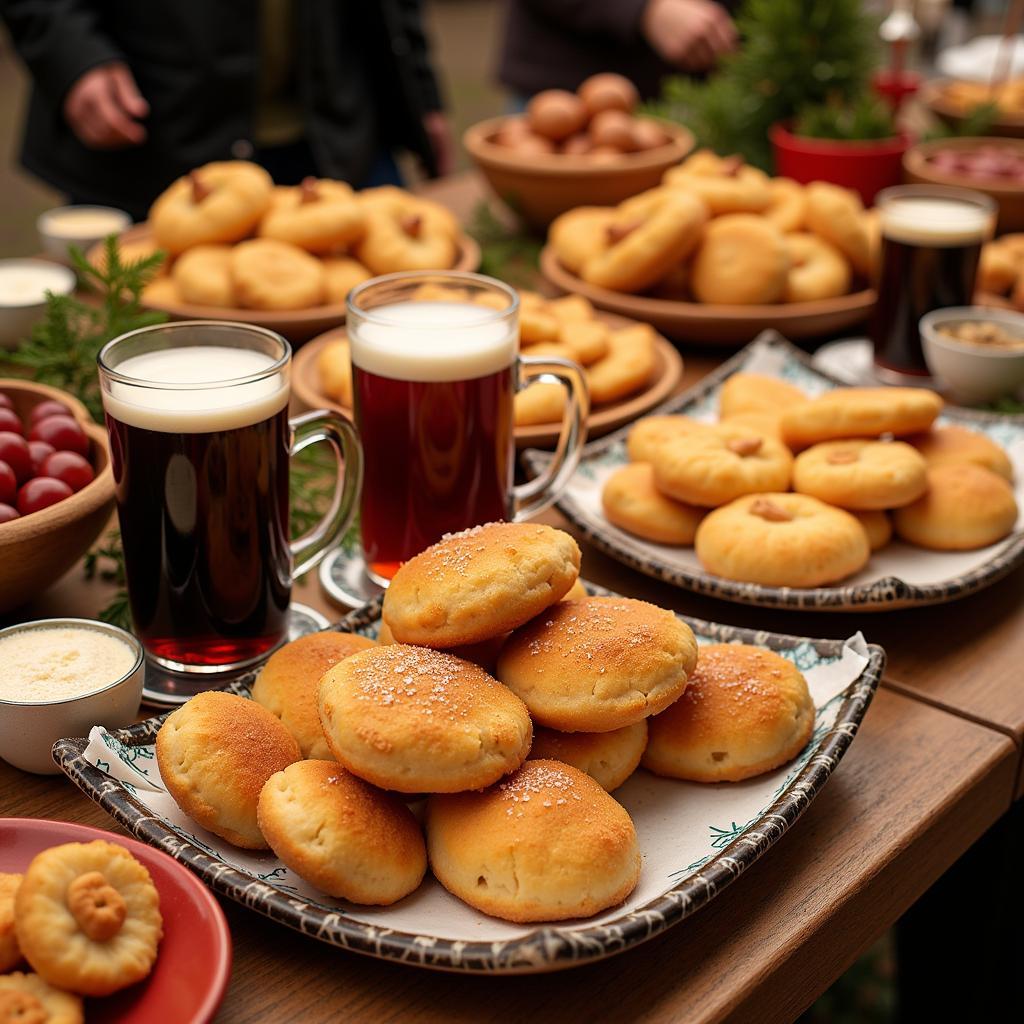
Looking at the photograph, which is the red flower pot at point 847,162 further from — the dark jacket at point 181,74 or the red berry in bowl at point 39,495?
the red berry in bowl at point 39,495

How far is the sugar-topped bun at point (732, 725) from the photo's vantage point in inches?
38.1

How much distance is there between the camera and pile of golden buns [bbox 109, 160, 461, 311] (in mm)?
1878

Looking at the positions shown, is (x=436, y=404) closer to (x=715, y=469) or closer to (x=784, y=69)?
(x=715, y=469)

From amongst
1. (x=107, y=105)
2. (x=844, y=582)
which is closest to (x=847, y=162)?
(x=844, y=582)

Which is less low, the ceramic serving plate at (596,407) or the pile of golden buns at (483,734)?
the pile of golden buns at (483,734)

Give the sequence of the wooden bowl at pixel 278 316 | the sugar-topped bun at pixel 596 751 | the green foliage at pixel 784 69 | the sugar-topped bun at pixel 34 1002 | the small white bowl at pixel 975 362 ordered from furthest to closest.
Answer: the green foliage at pixel 784 69
the wooden bowl at pixel 278 316
the small white bowl at pixel 975 362
the sugar-topped bun at pixel 596 751
the sugar-topped bun at pixel 34 1002

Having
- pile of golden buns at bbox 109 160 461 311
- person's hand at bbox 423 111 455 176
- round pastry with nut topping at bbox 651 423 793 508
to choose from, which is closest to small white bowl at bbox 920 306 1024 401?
round pastry with nut topping at bbox 651 423 793 508

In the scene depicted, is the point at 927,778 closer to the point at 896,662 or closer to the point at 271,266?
the point at 896,662

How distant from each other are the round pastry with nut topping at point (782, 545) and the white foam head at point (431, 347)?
0.98 ft

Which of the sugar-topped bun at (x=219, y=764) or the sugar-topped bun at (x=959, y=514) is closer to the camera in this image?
the sugar-topped bun at (x=219, y=764)

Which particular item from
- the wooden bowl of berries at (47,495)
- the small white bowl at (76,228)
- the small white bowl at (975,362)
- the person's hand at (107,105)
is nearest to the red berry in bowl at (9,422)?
the wooden bowl of berries at (47,495)

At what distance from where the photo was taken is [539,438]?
156cm

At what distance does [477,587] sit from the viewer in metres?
0.93

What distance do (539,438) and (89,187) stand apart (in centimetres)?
199
